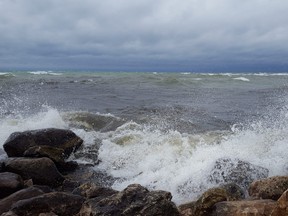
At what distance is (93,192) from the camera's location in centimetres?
512

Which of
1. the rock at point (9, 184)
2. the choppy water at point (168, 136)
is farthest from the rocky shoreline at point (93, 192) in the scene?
the choppy water at point (168, 136)

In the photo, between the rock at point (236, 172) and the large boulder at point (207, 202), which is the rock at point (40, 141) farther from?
the large boulder at point (207, 202)

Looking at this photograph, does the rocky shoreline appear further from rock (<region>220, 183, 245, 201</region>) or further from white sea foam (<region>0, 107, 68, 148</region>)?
white sea foam (<region>0, 107, 68, 148</region>)

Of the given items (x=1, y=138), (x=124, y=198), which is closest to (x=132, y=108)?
(x=1, y=138)

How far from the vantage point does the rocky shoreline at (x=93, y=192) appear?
4.09 meters

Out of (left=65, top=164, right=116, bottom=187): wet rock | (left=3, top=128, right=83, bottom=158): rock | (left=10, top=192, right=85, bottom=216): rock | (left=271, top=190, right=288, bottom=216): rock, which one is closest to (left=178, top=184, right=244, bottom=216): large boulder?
(left=271, top=190, right=288, bottom=216): rock

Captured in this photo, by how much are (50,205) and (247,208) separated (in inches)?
83.6

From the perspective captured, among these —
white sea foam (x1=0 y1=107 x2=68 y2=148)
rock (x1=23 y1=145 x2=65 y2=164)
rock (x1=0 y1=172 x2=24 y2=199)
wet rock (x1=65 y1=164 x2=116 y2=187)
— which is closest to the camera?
rock (x1=0 y1=172 x2=24 y2=199)

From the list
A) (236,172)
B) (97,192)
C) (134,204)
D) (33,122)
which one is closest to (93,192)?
(97,192)

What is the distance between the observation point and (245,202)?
13.5 feet

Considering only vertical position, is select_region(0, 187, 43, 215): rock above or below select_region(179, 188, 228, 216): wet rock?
below

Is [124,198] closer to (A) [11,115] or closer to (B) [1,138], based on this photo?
(B) [1,138]

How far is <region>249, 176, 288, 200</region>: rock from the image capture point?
4562 mm

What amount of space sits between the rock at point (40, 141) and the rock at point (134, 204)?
3.26 metres
